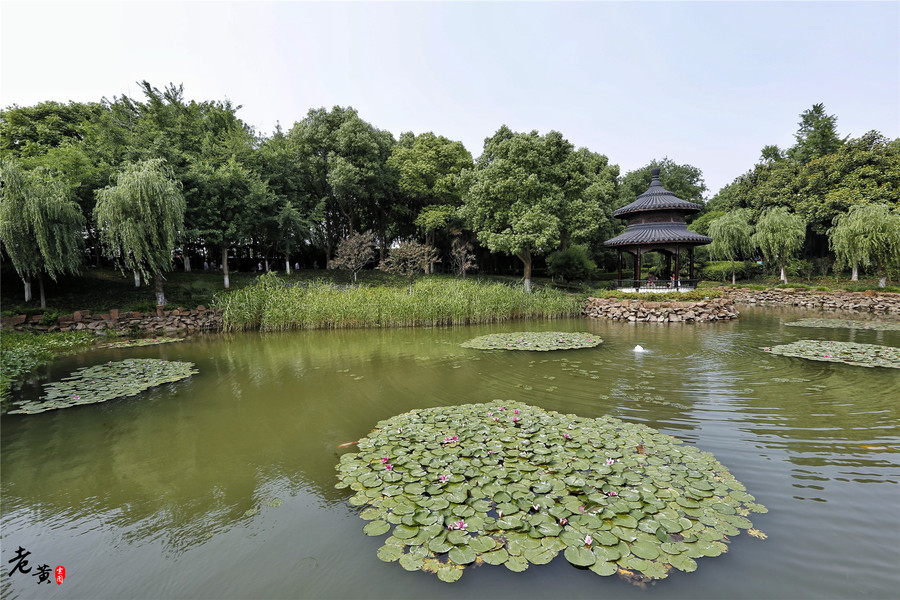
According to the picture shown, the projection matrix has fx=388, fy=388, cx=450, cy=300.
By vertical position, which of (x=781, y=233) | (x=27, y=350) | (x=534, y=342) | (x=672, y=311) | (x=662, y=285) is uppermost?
(x=781, y=233)

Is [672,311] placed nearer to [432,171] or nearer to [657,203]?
[657,203]

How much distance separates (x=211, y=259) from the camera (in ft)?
88.8

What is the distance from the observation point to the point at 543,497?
2709mm

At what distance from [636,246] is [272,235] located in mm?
17782

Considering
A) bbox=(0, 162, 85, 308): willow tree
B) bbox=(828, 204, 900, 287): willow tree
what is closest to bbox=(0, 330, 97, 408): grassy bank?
bbox=(0, 162, 85, 308): willow tree

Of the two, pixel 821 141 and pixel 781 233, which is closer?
pixel 781 233

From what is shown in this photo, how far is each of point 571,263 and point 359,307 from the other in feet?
57.5

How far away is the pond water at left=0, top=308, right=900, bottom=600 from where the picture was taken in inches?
83.6

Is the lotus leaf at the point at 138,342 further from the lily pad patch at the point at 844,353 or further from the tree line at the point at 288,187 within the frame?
the lily pad patch at the point at 844,353

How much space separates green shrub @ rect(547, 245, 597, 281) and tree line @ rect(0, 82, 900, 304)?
0.14m

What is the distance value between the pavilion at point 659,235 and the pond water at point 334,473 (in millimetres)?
10915

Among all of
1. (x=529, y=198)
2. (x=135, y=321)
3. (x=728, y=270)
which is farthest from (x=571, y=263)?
(x=135, y=321)

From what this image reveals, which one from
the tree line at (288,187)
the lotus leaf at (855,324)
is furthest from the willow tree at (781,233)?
the lotus leaf at (855,324)

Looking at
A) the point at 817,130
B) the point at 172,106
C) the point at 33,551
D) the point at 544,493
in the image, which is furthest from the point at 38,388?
the point at 817,130
